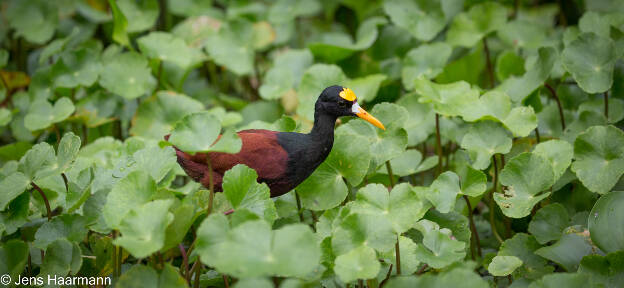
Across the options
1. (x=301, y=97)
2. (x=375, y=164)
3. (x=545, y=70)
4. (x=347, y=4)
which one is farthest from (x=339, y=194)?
(x=347, y=4)

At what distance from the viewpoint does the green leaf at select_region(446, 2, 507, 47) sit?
2.84m

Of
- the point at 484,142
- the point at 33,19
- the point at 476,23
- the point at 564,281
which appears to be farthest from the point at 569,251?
the point at 33,19

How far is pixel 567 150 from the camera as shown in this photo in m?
2.04

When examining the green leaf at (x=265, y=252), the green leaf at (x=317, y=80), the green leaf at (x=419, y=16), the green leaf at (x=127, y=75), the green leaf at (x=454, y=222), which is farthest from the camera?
the green leaf at (x=419, y=16)

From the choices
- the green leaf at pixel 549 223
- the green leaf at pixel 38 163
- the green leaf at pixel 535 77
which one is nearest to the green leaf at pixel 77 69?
the green leaf at pixel 38 163

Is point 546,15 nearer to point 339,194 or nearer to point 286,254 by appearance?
point 339,194

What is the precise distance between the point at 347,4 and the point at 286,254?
2449mm

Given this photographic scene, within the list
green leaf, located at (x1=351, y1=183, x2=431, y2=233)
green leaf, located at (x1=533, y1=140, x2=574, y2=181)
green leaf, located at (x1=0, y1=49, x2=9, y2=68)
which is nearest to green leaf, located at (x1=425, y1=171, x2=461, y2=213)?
green leaf, located at (x1=351, y1=183, x2=431, y2=233)

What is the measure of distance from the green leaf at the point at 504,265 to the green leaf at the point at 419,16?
1400 millimetres

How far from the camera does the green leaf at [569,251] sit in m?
1.74

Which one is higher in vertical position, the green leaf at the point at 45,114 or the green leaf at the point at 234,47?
the green leaf at the point at 234,47

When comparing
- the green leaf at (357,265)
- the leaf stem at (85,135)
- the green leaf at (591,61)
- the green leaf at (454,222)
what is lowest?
the leaf stem at (85,135)

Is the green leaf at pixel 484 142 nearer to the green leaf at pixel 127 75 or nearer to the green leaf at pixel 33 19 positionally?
the green leaf at pixel 127 75

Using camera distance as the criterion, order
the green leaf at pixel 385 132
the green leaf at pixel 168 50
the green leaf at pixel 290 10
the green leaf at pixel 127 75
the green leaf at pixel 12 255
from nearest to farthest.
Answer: the green leaf at pixel 12 255, the green leaf at pixel 385 132, the green leaf at pixel 127 75, the green leaf at pixel 168 50, the green leaf at pixel 290 10
